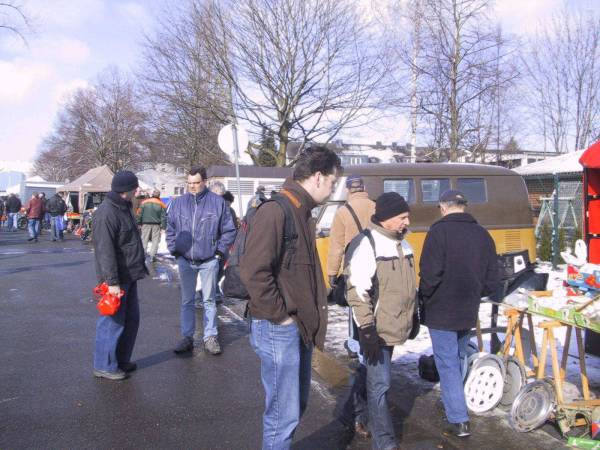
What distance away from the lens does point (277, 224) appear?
2730 millimetres

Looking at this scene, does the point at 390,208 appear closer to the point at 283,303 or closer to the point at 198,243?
the point at 283,303

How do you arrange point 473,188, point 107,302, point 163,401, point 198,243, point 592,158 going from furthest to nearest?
point 473,188 → point 198,243 → point 592,158 → point 107,302 → point 163,401

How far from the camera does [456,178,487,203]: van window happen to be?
29.9 ft

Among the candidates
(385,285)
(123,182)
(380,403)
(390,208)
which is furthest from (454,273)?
(123,182)

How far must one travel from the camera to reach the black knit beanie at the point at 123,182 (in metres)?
5.08

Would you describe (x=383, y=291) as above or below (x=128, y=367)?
above

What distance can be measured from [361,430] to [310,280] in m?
1.79

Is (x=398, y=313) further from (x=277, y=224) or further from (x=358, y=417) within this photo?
(x=277, y=224)

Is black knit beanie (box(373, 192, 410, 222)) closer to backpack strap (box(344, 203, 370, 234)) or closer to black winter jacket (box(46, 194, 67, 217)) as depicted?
backpack strap (box(344, 203, 370, 234))

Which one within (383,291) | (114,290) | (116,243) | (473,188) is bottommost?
(114,290)

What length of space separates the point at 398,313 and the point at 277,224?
1.37m

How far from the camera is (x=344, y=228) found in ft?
19.3

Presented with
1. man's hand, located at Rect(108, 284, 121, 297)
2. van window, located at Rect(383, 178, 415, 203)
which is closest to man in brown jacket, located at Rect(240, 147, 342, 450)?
man's hand, located at Rect(108, 284, 121, 297)

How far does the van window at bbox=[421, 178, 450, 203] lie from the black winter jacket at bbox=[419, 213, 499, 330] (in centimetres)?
478
